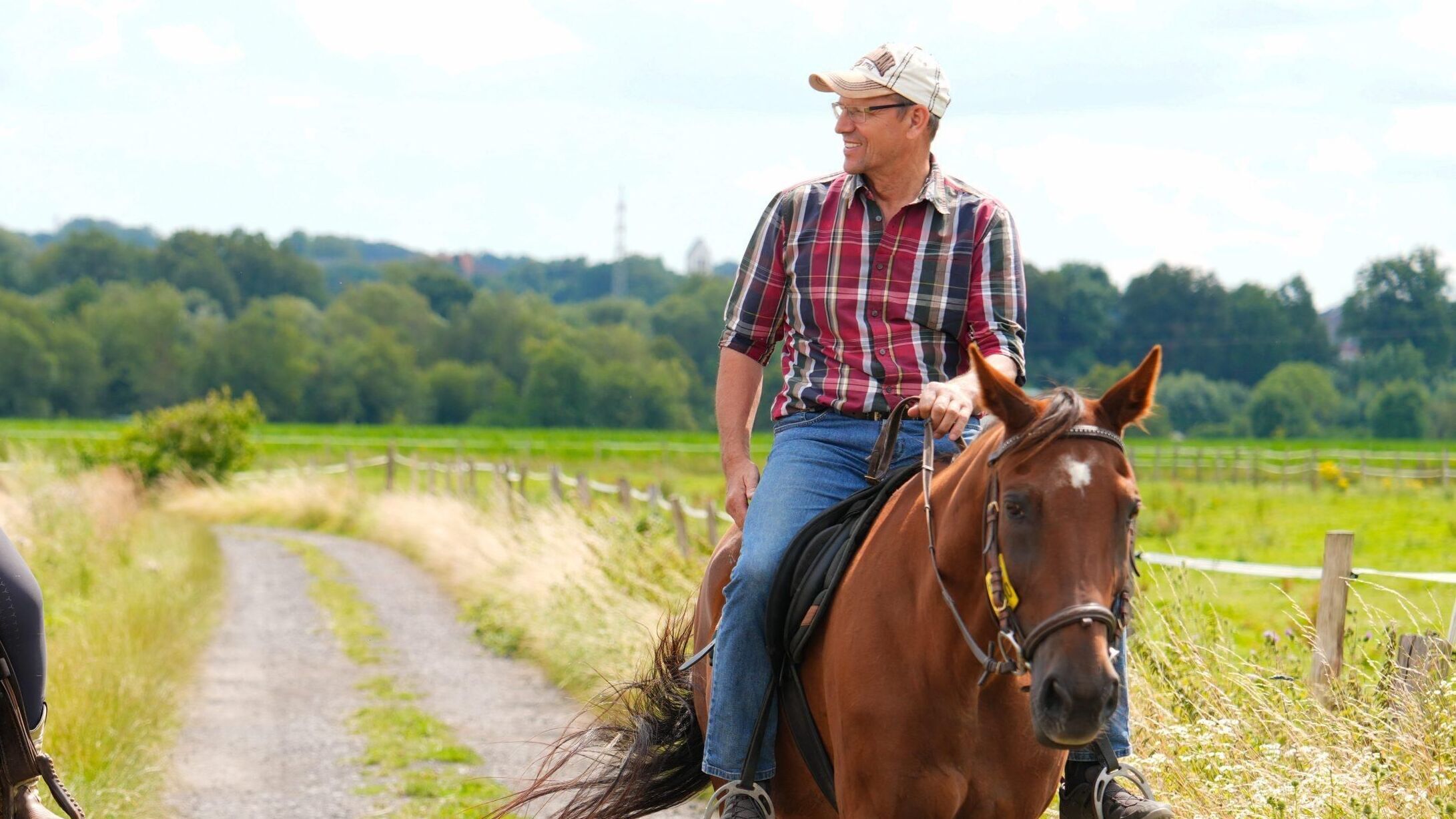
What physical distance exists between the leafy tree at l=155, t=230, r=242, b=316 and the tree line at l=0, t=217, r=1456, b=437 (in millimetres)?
161

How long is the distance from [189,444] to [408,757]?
30.5 metres

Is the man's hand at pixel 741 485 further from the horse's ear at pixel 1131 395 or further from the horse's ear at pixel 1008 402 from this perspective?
the horse's ear at pixel 1131 395

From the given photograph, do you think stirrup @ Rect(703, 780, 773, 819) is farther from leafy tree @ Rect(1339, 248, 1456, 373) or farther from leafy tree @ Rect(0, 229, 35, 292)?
leafy tree @ Rect(0, 229, 35, 292)

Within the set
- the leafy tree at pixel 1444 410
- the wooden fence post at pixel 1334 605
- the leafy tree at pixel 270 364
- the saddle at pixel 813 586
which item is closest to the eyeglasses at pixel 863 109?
the saddle at pixel 813 586

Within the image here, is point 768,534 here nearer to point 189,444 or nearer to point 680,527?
point 680,527

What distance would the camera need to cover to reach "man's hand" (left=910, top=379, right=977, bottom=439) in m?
3.67

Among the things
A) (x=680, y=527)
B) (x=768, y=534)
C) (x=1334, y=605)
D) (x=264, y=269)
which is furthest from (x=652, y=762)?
(x=264, y=269)

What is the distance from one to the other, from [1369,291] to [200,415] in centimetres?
4038

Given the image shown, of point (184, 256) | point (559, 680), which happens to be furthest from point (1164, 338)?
point (184, 256)

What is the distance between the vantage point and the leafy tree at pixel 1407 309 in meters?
52.2

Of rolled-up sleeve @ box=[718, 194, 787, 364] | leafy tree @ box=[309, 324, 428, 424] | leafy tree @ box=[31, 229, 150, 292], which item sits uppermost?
leafy tree @ box=[31, 229, 150, 292]

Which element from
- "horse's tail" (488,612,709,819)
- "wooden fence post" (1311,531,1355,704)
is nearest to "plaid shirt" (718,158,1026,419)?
"horse's tail" (488,612,709,819)

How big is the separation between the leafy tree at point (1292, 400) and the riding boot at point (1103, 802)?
1797 inches

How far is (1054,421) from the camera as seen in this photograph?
3096mm
